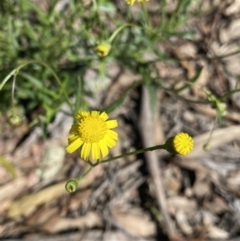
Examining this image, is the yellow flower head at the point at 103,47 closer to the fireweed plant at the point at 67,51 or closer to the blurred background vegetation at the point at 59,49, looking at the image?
the fireweed plant at the point at 67,51

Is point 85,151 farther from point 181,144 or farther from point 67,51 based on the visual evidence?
point 67,51

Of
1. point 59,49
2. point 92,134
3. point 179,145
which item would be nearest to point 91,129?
point 92,134

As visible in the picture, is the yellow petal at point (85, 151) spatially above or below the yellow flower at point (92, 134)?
below

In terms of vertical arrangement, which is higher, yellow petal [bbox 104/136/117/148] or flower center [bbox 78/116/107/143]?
flower center [bbox 78/116/107/143]

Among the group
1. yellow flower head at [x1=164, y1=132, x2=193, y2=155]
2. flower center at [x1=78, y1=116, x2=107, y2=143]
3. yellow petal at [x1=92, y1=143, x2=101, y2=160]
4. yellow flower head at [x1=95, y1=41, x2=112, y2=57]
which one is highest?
yellow flower head at [x1=95, y1=41, x2=112, y2=57]

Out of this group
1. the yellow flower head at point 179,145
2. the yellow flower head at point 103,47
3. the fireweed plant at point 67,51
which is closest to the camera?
the yellow flower head at point 179,145

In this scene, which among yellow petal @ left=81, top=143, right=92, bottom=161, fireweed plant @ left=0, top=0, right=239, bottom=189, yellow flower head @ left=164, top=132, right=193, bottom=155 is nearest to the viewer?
yellow flower head @ left=164, top=132, right=193, bottom=155

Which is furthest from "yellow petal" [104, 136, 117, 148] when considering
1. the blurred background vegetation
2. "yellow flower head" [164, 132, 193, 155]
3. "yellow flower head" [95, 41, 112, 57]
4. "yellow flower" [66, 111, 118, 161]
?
the blurred background vegetation

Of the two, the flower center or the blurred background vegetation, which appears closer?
the flower center

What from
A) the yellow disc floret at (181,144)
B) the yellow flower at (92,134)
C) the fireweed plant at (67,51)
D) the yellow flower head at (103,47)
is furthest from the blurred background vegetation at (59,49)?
the yellow disc floret at (181,144)

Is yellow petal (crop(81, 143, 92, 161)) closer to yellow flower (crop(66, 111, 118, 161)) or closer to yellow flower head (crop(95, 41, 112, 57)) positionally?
yellow flower (crop(66, 111, 118, 161))
